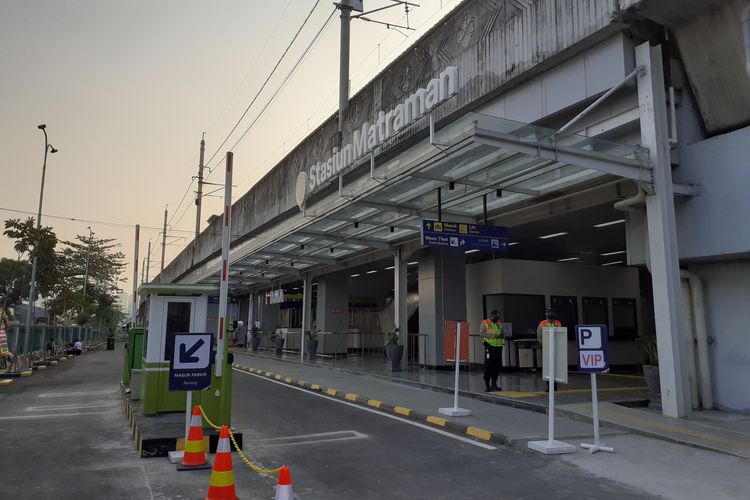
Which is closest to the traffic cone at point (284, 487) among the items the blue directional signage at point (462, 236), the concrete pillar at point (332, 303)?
the blue directional signage at point (462, 236)

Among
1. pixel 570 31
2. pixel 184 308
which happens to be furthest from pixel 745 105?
pixel 184 308

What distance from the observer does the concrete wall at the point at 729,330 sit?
916 centimetres

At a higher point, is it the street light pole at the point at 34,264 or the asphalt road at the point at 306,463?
the street light pole at the point at 34,264

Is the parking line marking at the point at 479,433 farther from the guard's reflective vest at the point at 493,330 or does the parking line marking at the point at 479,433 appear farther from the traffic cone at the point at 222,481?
the traffic cone at the point at 222,481

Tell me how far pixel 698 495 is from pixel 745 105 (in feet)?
23.2

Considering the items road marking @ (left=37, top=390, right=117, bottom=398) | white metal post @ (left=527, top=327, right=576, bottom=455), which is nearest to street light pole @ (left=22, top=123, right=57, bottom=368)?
road marking @ (left=37, top=390, right=117, bottom=398)

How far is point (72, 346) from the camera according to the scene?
103 feet

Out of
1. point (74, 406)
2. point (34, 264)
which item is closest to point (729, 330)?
point (74, 406)

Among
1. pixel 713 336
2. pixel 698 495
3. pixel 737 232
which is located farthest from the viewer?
pixel 713 336

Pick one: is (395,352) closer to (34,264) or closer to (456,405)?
(456,405)

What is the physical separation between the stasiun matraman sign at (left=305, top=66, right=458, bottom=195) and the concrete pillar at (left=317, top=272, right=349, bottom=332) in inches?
317

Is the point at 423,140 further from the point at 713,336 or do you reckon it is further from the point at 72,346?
the point at 72,346

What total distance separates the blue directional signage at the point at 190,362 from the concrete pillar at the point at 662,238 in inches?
290

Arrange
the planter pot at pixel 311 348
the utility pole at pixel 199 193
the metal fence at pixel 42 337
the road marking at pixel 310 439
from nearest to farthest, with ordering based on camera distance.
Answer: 1. the road marking at pixel 310 439
2. the metal fence at pixel 42 337
3. the planter pot at pixel 311 348
4. the utility pole at pixel 199 193
